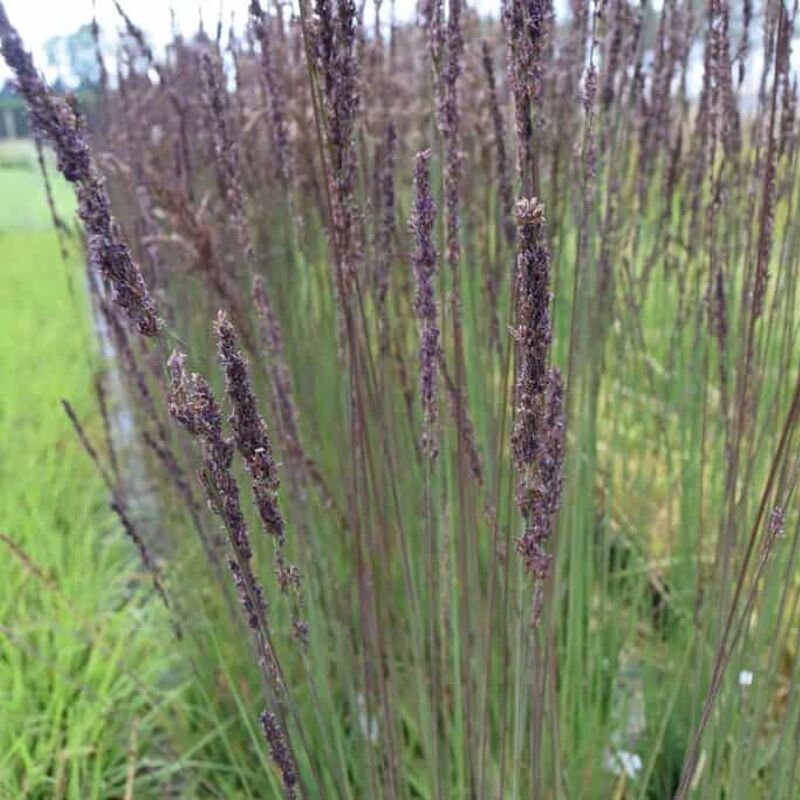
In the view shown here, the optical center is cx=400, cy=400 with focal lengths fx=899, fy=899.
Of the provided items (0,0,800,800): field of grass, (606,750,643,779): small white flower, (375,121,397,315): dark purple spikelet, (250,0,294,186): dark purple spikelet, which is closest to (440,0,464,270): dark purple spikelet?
(0,0,800,800): field of grass

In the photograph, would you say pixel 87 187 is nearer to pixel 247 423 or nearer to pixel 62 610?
pixel 247 423

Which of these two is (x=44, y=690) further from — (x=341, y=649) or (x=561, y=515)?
(x=561, y=515)

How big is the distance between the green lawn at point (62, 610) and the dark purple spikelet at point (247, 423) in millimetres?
631

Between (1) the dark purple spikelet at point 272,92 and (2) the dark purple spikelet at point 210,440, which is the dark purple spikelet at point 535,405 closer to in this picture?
(2) the dark purple spikelet at point 210,440

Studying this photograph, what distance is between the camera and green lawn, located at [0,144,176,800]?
156 cm

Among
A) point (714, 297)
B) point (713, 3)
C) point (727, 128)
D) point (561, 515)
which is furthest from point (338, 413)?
point (713, 3)

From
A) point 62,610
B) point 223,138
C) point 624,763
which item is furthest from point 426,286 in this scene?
point 62,610

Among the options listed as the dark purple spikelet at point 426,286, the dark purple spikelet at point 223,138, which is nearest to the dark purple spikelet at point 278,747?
the dark purple spikelet at point 426,286

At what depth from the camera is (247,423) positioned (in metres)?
0.64

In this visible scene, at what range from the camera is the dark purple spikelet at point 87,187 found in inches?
25.8

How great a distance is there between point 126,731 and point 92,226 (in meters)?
1.32

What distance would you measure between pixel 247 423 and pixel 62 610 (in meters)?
1.52

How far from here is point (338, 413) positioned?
1.75 meters

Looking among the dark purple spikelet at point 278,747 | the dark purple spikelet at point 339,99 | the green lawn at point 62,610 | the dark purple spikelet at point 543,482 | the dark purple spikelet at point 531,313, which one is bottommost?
the green lawn at point 62,610
